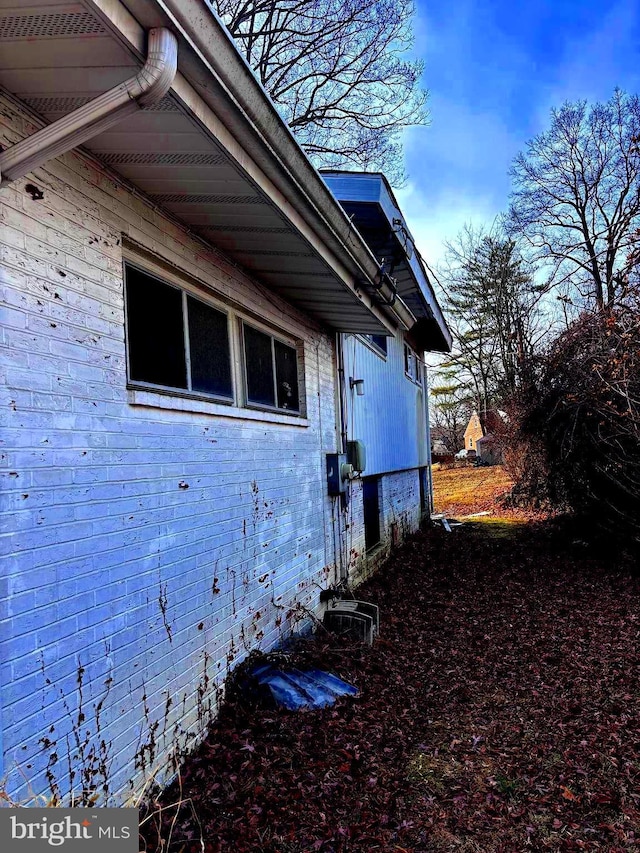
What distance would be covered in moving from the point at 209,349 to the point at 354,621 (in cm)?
310

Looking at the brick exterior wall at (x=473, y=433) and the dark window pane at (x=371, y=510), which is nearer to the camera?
the dark window pane at (x=371, y=510)

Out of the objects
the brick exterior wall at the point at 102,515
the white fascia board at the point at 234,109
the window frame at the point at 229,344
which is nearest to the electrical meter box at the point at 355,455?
the window frame at the point at 229,344

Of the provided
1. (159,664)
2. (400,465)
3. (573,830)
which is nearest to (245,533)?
(159,664)

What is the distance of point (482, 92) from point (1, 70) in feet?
27.5

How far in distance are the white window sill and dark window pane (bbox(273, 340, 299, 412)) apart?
0.24 m

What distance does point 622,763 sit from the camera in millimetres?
3283

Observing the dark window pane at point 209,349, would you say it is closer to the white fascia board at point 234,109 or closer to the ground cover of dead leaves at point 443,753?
the white fascia board at point 234,109

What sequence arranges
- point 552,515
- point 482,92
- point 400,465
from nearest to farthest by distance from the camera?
point 482,92, point 400,465, point 552,515

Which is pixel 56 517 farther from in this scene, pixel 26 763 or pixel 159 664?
pixel 159 664

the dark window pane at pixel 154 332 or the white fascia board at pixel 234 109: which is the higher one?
the white fascia board at pixel 234 109

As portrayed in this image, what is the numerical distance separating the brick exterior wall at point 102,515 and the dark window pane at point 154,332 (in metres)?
0.12

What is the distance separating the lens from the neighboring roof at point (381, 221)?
6289 millimetres

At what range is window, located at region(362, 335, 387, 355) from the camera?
853 cm

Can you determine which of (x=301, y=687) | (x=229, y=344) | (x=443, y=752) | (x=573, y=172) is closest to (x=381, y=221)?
(x=229, y=344)
